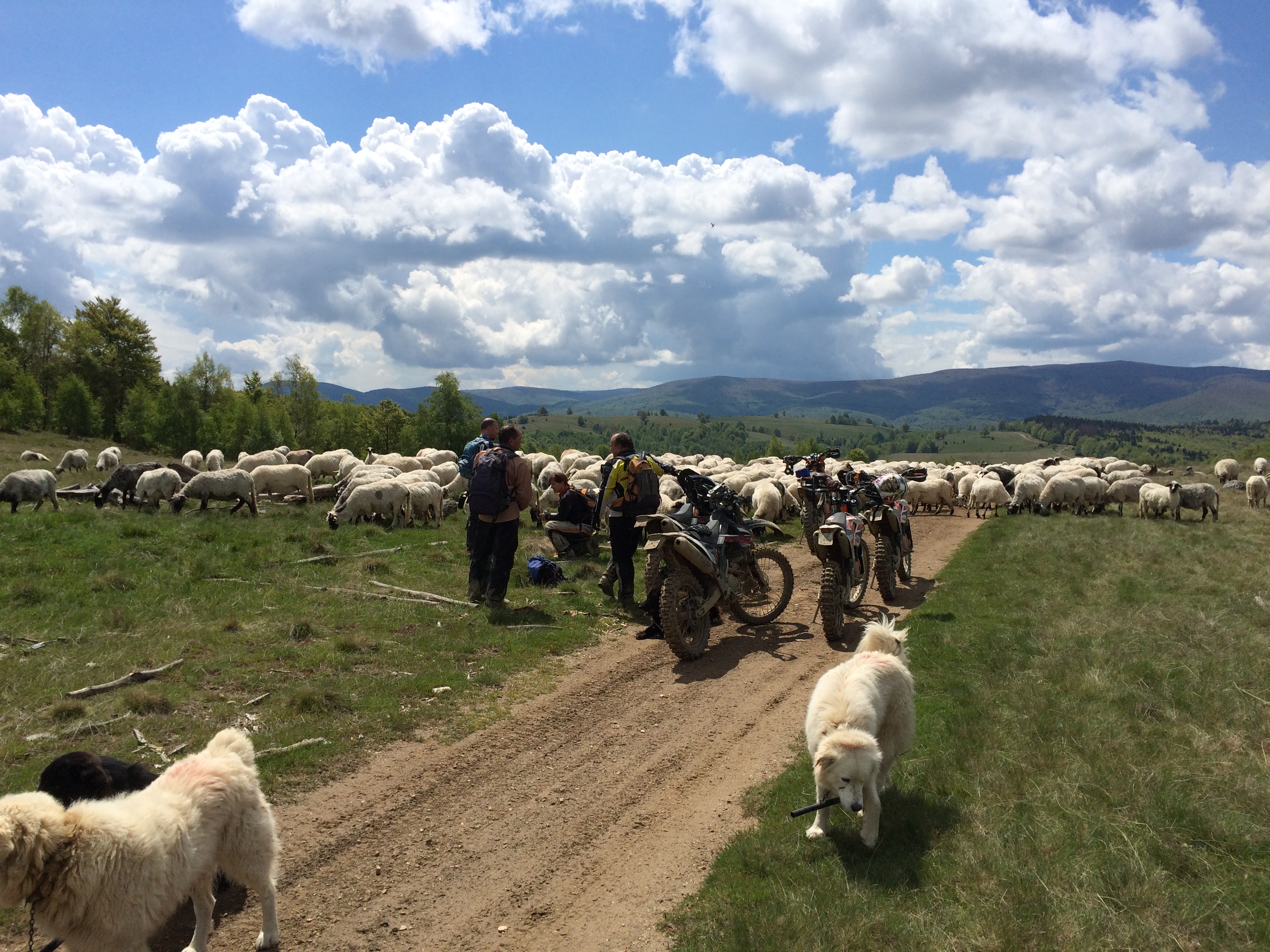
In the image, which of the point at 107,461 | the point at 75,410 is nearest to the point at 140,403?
the point at 75,410

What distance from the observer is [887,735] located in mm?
5324

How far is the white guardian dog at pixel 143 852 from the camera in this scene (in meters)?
2.95

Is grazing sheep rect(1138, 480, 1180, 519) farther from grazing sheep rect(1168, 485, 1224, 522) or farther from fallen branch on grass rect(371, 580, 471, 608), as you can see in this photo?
fallen branch on grass rect(371, 580, 471, 608)

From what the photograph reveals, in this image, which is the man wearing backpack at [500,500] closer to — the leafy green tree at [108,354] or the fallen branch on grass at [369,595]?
the fallen branch on grass at [369,595]

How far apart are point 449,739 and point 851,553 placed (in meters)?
6.38

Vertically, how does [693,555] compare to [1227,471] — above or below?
above

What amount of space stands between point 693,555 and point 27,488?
17.9m

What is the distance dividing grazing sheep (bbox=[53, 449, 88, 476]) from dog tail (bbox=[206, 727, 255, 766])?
41067 mm

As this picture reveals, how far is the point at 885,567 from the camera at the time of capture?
1239 cm

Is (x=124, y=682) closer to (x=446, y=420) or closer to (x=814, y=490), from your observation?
(x=814, y=490)

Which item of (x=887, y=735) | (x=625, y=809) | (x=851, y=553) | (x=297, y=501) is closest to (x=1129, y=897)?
(x=887, y=735)

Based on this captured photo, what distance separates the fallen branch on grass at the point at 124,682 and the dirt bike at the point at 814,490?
26.6 ft

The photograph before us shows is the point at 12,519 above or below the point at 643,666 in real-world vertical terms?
above

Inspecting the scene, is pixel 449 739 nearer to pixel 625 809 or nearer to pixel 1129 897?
pixel 625 809
